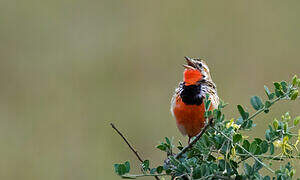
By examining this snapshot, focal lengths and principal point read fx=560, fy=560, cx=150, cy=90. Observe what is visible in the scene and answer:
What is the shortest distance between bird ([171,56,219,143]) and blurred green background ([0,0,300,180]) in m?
2.16

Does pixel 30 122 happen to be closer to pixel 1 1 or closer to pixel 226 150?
pixel 1 1

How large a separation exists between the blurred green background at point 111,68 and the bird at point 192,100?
2159 mm

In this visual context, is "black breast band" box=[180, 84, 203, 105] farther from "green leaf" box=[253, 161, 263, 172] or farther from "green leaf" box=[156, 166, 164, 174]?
"green leaf" box=[253, 161, 263, 172]

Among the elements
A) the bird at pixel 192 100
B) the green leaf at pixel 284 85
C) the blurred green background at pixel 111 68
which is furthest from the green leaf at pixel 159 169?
the blurred green background at pixel 111 68

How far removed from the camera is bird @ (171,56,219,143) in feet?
8.93

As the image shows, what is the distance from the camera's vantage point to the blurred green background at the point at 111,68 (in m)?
5.63

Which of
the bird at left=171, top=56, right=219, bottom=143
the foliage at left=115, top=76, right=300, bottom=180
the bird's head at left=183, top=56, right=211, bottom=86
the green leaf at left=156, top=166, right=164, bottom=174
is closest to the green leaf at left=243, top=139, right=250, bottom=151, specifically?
the foliage at left=115, top=76, right=300, bottom=180

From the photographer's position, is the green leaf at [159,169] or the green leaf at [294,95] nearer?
the green leaf at [294,95]

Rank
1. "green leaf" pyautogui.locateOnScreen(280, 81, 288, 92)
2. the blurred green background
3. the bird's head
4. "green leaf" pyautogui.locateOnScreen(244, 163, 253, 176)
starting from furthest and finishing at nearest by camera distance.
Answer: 1. the blurred green background
2. the bird's head
3. "green leaf" pyautogui.locateOnScreen(280, 81, 288, 92)
4. "green leaf" pyautogui.locateOnScreen(244, 163, 253, 176)

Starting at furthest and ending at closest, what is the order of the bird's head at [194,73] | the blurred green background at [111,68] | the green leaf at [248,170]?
the blurred green background at [111,68], the bird's head at [194,73], the green leaf at [248,170]

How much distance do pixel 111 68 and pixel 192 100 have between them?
3.82 m

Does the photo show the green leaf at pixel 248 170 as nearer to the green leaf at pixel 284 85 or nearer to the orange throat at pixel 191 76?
the green leaf at pixel 284 85

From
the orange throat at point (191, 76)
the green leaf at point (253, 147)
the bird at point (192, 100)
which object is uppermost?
the orange throat at point (191, 76)

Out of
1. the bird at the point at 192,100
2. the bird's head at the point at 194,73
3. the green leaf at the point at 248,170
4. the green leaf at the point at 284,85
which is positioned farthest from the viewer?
the bird's head at the point at 194,73
